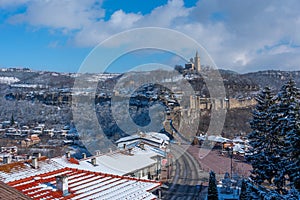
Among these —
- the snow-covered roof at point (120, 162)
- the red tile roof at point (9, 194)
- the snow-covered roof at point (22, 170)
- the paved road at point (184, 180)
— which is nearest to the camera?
the red tile roof at point (9, 194)

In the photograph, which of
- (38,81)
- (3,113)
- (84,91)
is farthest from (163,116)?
(38,81)

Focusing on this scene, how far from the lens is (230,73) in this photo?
45.0 meters

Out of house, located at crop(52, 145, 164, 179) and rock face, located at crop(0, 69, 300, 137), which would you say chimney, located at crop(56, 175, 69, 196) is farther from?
rock face, located at crop(0, 69, 300, 137)

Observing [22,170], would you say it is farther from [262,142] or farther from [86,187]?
[262,142]

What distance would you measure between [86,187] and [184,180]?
991cm

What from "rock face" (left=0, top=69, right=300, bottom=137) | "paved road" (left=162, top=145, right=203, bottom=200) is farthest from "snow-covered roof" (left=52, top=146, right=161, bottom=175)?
"rock face" (left=0, top=69, right=300, bottom=137)

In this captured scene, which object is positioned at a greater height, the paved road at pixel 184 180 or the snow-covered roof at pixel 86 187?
the snow-covered roof at pixel 86 187

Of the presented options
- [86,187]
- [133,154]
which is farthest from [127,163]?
[86,187]

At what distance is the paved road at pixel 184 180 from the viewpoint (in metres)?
12.9

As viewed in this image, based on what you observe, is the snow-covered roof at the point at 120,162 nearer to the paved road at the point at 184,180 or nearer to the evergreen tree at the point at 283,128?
the paved road at the point at 184,180

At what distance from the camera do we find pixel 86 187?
20.4 ft

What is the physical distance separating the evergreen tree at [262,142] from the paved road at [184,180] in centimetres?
466

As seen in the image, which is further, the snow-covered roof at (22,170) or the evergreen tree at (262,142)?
the evergreen tree at (262,142)

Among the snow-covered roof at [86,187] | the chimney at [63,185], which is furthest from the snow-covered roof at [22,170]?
the chimney at [63,185]
